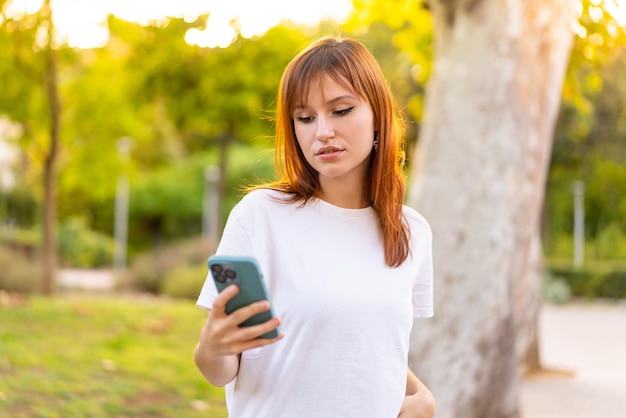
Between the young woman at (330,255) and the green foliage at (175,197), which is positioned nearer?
the young woman at (330,255)

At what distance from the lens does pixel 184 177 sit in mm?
41500

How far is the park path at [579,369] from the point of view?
10.2 metres

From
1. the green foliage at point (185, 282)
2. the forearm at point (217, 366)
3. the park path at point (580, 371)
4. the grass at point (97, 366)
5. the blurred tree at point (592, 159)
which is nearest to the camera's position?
the forearm at point (217, 366)

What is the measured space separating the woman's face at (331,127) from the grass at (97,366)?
14.3 feet

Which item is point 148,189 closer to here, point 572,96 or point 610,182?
point 610,182

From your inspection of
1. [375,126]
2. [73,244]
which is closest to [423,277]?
[375,126]

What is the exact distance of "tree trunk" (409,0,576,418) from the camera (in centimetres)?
669

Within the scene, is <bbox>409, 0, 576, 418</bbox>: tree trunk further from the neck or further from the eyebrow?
the eyebrow

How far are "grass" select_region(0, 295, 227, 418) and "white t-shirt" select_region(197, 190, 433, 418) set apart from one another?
4307 millimetres

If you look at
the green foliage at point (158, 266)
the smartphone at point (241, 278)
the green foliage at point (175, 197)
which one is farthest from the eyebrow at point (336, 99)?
the green foliage at point (175, 197)

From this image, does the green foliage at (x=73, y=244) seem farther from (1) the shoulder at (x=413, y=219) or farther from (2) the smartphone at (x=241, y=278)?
(2) the smartphone at (x=241, y=278)

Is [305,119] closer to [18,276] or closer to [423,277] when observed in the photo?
[423,277]

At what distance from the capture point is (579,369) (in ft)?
43.5

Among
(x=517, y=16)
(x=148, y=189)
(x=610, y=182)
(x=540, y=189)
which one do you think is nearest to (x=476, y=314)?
(x=540, y=189)
